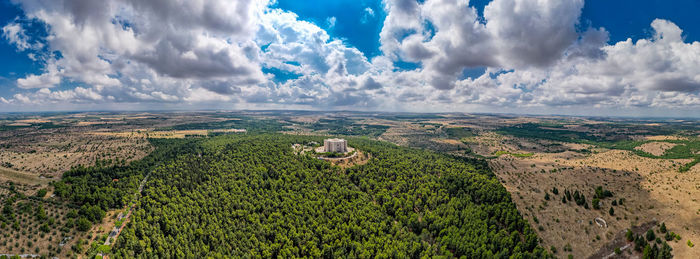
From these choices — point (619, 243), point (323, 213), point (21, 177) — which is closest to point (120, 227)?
point (323, 213)

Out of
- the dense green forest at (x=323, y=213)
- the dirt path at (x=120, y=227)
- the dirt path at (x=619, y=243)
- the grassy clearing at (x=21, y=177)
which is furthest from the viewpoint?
the grassy clearing at (x=21, y=177)

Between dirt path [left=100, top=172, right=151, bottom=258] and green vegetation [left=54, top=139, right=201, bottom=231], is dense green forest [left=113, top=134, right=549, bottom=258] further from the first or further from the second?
green vegetation [left=54, top=139, right=201, bottom=231]

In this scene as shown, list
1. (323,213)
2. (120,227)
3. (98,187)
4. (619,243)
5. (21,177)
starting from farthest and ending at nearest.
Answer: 1. (21,177)
2. (98,187)
3. (323,213)
4. (120,227)
5. (619,243)

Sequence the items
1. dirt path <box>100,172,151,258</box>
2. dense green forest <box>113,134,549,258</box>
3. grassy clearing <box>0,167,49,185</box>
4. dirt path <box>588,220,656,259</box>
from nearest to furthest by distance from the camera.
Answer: dirt path <box>588,220,656,259</box> → dense green forest <box>113,134,549,258</box> → dirt path <box>100,172,151,258</box> → grassy clearing <box>0,167,49,185</box>

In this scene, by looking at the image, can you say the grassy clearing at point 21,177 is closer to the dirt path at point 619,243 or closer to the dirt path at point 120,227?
the dirt path at point 120,227

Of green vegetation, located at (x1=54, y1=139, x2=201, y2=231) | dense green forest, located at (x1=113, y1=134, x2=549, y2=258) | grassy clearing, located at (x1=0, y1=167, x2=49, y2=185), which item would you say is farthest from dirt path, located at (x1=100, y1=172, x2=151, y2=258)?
grassy clearing, located at (x1=0, y1=167, x2=49, y2=185)

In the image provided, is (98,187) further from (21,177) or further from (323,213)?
(323,213)

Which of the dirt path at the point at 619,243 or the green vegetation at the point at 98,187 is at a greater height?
the green vegetation at the point at 98,187

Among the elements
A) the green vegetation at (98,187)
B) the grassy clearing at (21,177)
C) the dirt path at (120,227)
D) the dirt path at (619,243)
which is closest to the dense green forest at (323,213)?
the dirt path at (120,227)

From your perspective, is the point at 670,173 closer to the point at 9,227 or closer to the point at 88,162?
the point at 9,227
